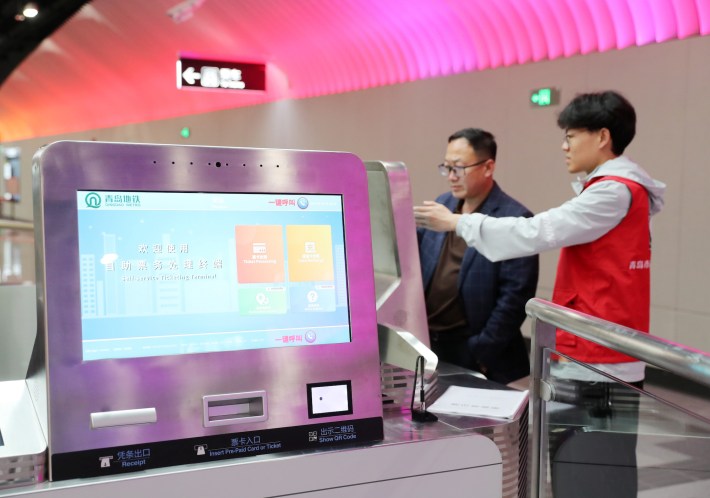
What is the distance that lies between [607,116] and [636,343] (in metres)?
1.51

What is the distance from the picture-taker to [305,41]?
8.73m

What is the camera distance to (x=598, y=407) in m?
1.80

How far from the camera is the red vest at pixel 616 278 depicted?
249 centimetres

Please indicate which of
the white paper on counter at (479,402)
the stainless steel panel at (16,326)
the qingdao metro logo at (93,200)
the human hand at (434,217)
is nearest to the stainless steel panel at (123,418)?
the qingdao metro logo at (93,200)

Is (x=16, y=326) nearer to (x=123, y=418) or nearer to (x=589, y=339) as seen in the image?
(x=123, y=418)

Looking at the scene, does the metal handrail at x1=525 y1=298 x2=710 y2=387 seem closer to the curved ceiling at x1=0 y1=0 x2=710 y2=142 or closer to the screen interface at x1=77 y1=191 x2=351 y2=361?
the screen interface at x1=77 y1=191 x2=351 y2=361

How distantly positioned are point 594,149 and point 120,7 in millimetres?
9740

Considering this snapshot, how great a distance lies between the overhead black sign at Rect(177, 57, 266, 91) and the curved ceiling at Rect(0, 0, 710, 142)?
23 centimetres

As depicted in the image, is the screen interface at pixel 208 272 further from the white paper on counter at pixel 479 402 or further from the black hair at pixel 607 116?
the black hair at pixel 607 116

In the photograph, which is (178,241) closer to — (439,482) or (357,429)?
(357,429)

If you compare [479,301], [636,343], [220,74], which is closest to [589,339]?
[636,343]

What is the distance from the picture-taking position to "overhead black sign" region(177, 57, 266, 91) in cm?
829

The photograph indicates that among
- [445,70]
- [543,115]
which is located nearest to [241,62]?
[445,70]

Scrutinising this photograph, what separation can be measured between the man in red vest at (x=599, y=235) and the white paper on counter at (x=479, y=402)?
0.92 m
